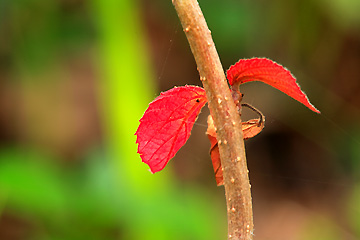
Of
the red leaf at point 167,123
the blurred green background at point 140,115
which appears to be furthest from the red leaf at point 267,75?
the blurred green background at point 140,115

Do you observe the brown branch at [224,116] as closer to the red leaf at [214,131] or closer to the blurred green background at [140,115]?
the red leaf at [214,131]

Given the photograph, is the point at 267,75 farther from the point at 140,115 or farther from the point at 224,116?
the point at 140,115

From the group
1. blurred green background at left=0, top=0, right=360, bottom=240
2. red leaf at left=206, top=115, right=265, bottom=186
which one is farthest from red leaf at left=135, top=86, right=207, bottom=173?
blurred green background at left=0, top=0, right=360, bottom=240

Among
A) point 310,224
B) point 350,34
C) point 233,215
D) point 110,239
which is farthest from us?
point 350,34

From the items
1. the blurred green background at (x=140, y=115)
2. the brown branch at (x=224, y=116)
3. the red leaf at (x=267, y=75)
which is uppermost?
the blurred green background at (x=140, y=115)

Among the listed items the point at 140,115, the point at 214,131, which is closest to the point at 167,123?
the point at 214,131

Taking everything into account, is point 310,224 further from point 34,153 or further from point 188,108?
point 188,108

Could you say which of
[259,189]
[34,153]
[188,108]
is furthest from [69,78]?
[188,108]
